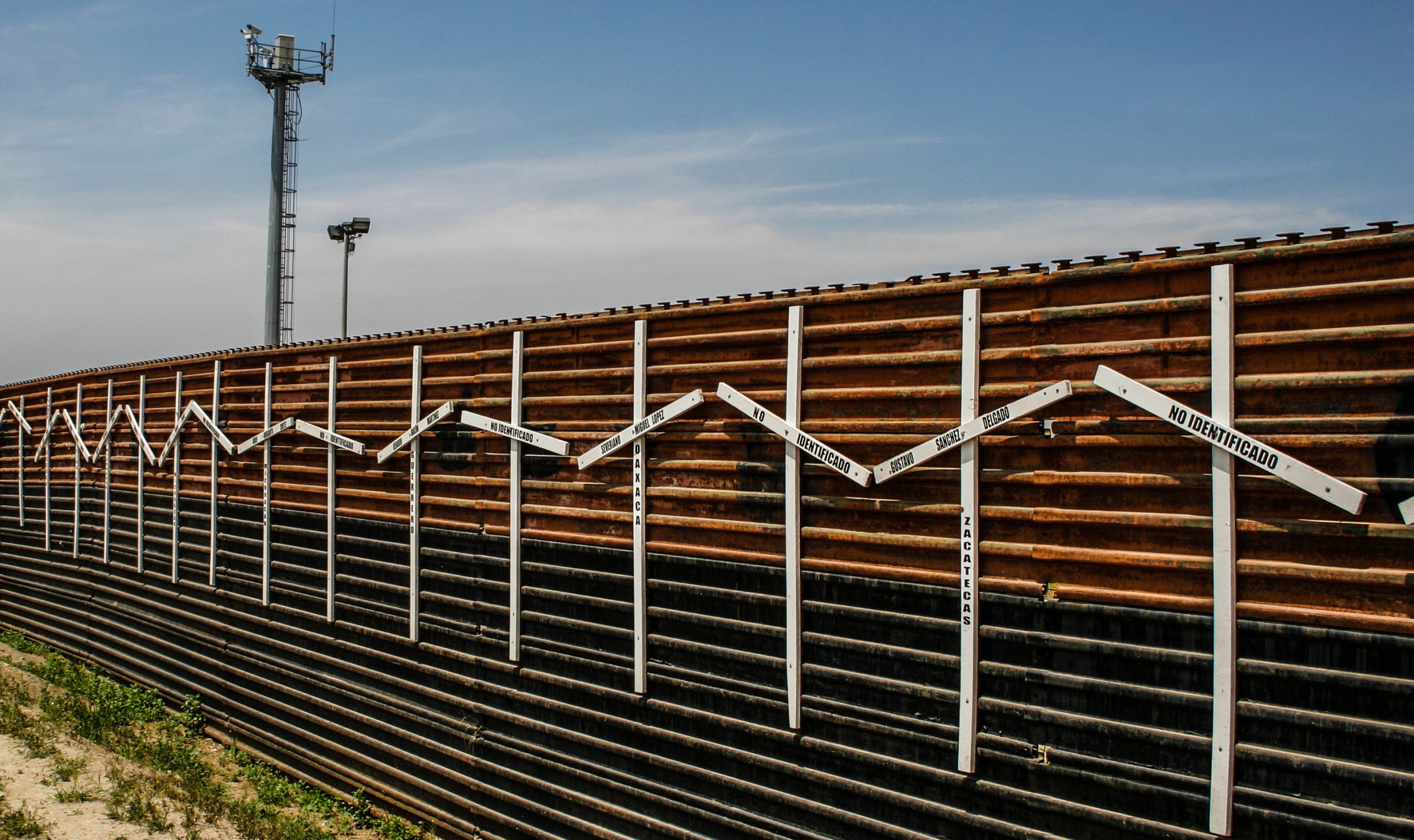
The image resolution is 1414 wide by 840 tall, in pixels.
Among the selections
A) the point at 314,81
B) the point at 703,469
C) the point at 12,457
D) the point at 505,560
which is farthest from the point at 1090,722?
the point at 314,81

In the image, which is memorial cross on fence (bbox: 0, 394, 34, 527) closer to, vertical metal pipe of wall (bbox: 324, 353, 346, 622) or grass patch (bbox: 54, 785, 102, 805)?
grass patch (bbox: 54, 785, 102, 805)

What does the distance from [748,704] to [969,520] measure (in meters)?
2.21

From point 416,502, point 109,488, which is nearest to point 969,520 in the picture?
point 416,502

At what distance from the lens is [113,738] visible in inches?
457

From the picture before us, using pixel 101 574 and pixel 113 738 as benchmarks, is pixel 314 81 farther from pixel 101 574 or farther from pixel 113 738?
pixel 113 738

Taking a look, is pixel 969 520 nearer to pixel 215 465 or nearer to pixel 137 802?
pixel 137 802

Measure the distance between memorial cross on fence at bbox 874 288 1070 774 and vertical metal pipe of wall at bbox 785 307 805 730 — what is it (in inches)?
41.5

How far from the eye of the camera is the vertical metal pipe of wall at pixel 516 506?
840cm

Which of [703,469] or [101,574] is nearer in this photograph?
[703,469]

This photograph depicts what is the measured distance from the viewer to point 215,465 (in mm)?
12062

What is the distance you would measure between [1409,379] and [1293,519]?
82 cm

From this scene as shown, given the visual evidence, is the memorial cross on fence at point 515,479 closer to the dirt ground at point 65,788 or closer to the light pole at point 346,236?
the dirt ground at point 65,788

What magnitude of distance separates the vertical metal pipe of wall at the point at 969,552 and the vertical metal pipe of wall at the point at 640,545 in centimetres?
263

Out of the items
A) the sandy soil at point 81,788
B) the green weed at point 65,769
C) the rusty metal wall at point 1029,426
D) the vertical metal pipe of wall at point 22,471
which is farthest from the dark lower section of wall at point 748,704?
the vertical metal pipe of wall at point 22,471
